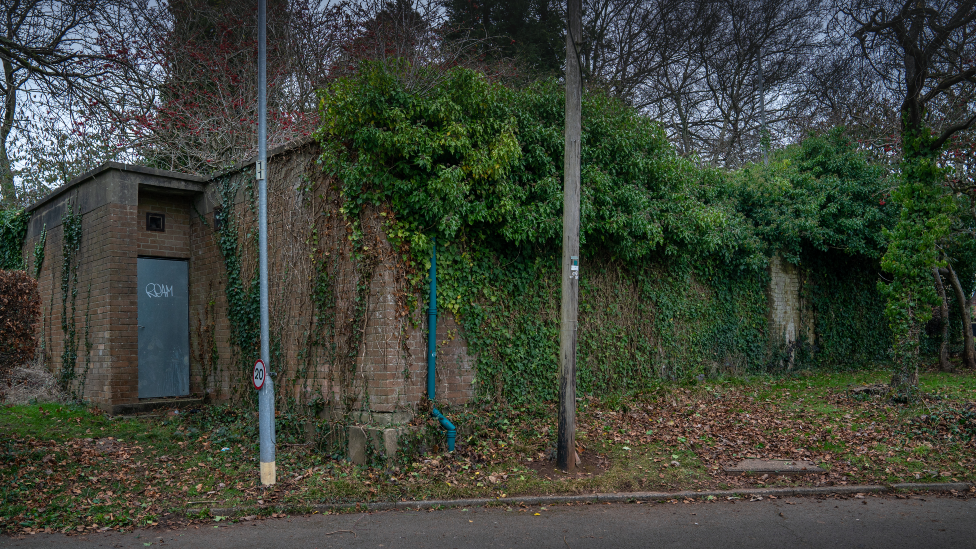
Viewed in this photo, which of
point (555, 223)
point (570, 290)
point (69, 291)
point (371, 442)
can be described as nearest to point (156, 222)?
point (69, 291)

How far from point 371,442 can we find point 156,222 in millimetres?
6271

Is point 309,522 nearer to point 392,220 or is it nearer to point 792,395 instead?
point 392,220

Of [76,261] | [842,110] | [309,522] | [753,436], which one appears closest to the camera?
[309,522]

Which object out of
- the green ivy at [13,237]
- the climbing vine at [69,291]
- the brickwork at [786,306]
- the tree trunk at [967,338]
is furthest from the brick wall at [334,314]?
the tree trunk at [967,338]

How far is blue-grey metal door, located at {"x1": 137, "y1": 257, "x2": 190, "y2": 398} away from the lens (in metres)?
10.5

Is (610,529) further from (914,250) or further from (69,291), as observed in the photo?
(69,291)

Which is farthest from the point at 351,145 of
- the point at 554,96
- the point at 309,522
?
the point at 309,522

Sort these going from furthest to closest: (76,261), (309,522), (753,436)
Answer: (76,261), (753,436), (309,522)

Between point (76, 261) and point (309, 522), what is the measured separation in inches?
320

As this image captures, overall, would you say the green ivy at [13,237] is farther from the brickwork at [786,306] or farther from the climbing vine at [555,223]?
the brickwork at [786,306]

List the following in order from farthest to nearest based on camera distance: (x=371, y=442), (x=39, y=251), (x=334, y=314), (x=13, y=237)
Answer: (x=13, y=237)
(x=39, y=251)
(x=334, y=314)
(x=371, y=442)

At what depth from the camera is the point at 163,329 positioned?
10766 mm

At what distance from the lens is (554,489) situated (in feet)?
21.7

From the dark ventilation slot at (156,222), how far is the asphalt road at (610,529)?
252 inches
